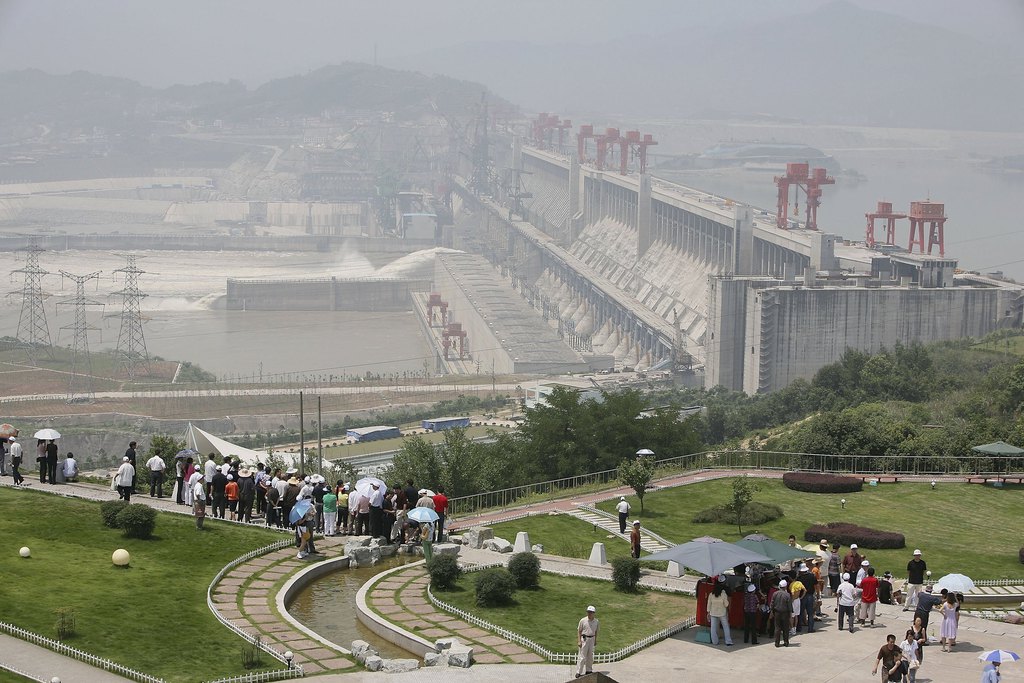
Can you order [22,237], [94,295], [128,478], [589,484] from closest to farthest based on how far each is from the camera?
[128,478]
[589,484]
[94,295]
[22,237]

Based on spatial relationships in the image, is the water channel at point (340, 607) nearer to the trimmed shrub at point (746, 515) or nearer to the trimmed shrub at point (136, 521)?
the trimmed shrub at point (136, 521)

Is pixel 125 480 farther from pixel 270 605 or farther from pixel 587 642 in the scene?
pixel 587 642

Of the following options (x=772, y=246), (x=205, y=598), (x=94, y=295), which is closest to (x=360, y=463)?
(x=205, y=598)

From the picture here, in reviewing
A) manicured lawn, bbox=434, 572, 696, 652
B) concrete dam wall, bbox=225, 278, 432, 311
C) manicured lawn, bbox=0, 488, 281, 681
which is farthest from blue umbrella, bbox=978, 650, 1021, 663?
concrete dam wall, bbox=225, 278, 432, 311

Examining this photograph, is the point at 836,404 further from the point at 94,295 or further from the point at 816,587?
the point at 94,295

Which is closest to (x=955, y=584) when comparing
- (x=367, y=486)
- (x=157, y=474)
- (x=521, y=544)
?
(x=521, y=544)

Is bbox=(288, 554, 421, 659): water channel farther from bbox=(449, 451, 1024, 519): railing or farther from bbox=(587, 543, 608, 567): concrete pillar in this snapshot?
bbox=(449, 451, 1024, 519): railing

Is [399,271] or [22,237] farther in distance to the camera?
[22,237]
